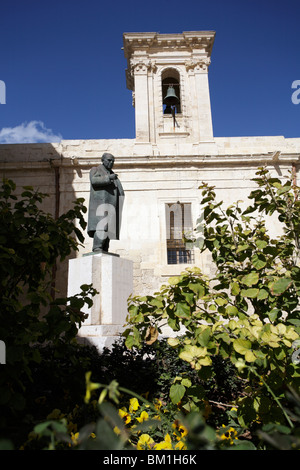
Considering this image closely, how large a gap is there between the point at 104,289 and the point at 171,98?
33.8ft

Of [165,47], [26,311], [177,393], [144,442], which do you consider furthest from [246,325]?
[165,47]

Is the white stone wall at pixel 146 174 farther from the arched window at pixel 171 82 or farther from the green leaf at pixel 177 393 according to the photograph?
the green leaf at pixel 177 393

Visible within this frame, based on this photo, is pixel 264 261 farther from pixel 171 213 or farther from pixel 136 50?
pixel 136 50

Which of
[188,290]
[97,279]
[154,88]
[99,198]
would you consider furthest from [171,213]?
[188,290]

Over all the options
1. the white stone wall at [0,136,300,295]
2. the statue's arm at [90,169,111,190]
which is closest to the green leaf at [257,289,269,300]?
the statue's arm at [90,169,111,190]

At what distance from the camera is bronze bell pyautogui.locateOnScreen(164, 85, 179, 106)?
42.0 ft

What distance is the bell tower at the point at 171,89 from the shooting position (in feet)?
42.8

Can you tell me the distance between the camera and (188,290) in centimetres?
231

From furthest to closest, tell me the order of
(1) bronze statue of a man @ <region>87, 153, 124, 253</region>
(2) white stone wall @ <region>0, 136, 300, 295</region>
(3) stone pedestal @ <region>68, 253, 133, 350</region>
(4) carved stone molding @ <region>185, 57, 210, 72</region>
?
1. (4) carved stone molding @ <region>185, 57, 210, 72</region>
2. (2) white stone wall @ <region>0, 136, 300, 295</region>
3. (1) bronze statue of a man @ <region>87, 153, 124, 253</region>
4. (3) stone pedestal @ <region>68, 253, 133, 350</region>

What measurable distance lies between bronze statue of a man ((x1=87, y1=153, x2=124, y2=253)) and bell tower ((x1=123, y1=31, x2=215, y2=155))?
743 centimetres

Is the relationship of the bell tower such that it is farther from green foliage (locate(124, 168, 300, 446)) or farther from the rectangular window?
green foliage (locate(124, 168, 300, 446))

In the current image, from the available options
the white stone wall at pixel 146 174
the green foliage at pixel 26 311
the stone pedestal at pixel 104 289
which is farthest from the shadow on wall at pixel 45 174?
the green foliage at pixel 26 311

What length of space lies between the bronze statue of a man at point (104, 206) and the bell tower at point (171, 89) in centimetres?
743
